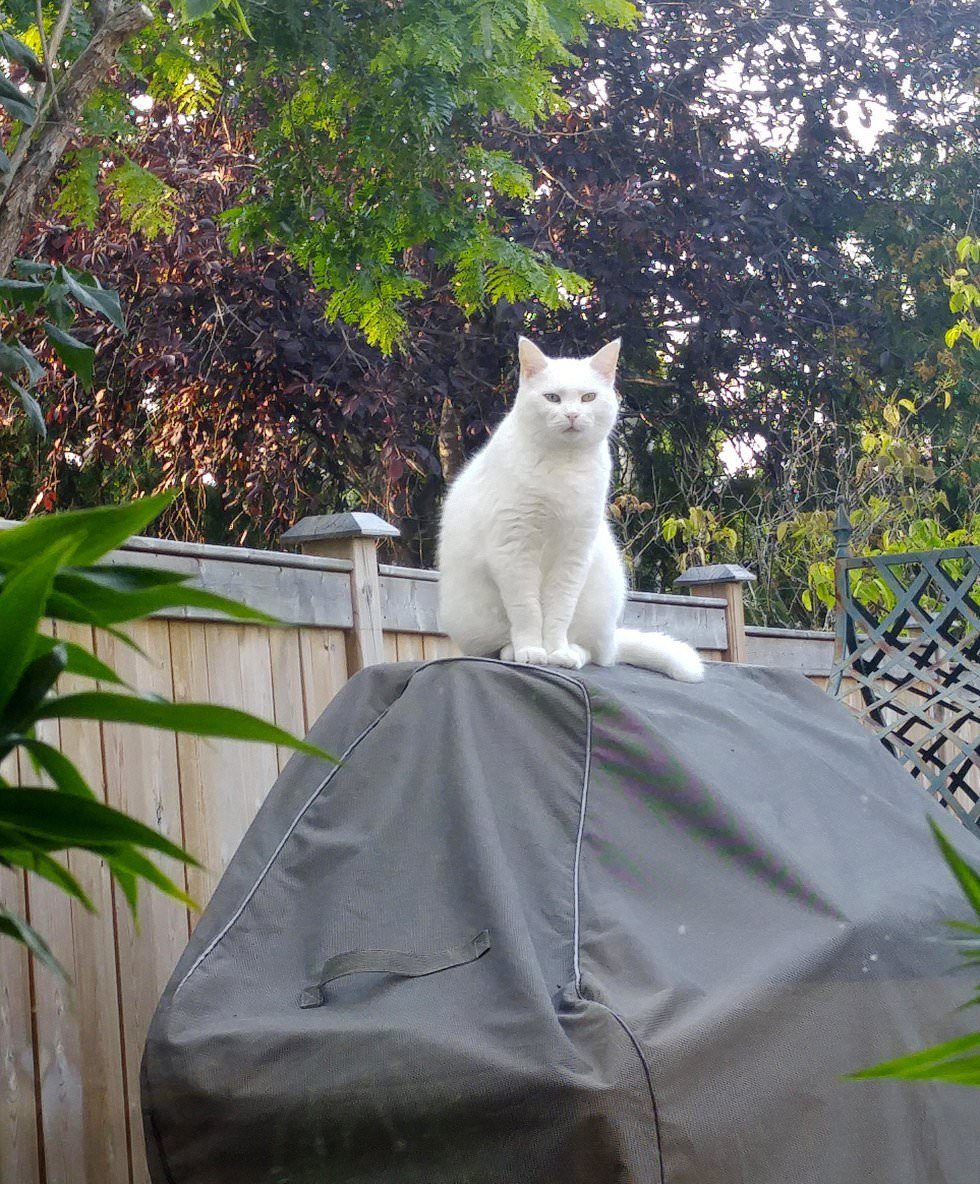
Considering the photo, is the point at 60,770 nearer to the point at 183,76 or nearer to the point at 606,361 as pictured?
the point at 606,361

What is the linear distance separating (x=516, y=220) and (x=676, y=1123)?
13.8ft

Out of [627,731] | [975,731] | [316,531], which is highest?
[316,531]

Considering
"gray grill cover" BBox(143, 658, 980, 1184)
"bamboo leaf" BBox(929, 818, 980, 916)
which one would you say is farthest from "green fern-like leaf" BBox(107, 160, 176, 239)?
"bamboo leaf" BBox(929, 818, 980, 916)

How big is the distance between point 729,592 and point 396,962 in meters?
2.42

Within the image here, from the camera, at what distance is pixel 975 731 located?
4406mm

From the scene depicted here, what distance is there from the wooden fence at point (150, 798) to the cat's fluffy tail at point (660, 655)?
49cm

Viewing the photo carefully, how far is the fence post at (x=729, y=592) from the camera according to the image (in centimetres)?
362

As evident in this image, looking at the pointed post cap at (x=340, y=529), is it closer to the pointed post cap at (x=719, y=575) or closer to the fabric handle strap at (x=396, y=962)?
the fabric handle strap at (x=396, y=962)

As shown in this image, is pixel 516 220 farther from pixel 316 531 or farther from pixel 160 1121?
pixel 160 1121

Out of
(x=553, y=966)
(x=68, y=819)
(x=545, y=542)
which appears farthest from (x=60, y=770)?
(x=545, y=542)

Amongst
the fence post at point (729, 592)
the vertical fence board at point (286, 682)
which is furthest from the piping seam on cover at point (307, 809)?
the fence post at point (729, 592)

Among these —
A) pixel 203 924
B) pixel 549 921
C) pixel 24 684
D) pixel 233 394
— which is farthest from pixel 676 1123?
pixel 233 394

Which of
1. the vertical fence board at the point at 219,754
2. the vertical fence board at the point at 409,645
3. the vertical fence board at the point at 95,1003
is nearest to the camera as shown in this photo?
the vertical fence board at the point at 95,1003

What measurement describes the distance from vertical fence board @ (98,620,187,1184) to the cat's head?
77 cm
